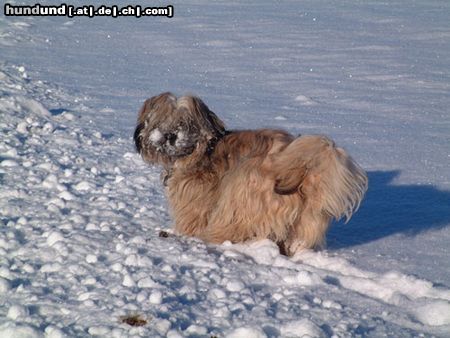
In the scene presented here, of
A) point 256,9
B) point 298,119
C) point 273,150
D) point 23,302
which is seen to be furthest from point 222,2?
point 23,302

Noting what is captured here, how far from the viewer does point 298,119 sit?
830 cm

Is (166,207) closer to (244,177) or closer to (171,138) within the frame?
(171,138)

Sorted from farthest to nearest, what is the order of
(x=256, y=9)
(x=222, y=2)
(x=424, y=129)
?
(x=222, y=2), (x=256, y=9), (x=424, y=129)

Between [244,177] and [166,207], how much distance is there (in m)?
1.14

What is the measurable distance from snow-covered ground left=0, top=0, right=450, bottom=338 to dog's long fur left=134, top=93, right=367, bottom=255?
0.54 ft

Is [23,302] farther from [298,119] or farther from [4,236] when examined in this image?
[298,119]

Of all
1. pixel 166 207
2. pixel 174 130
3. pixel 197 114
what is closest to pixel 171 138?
pixel 174 130

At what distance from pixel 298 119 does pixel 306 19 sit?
947 centimetres

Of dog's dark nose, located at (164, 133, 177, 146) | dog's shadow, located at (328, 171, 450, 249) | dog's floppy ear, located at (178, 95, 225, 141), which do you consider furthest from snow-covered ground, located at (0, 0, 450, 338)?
dog's floppy ear, located at (178, 95, 225, 141)

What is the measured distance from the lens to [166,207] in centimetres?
532

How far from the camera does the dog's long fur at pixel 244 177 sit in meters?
4.10

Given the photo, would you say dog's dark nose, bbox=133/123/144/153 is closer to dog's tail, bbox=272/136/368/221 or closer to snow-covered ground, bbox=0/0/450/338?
snow-covered ground, bbox=0/0/450/338

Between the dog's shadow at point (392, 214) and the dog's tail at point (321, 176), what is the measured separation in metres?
0.60

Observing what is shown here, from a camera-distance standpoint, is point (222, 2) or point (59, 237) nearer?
point (59, 237)
